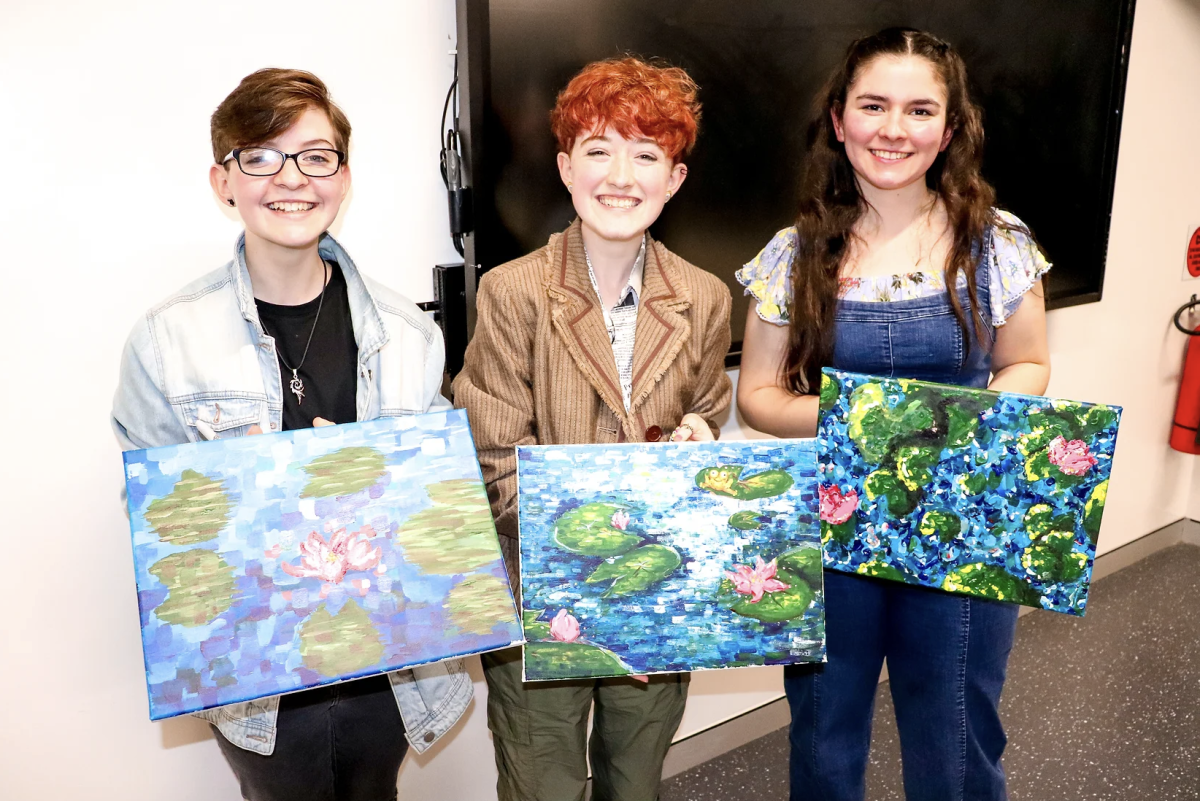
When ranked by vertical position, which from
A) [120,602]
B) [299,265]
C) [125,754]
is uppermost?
[299,265]

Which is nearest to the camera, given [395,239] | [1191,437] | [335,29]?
[335,29]

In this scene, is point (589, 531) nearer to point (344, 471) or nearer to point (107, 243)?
point (344, 471)

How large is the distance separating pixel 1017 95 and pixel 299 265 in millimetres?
2016

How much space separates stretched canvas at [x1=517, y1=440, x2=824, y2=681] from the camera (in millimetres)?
1312

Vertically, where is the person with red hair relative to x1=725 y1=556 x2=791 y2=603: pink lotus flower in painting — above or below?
above

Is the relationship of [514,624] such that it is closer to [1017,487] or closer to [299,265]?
[299,265]

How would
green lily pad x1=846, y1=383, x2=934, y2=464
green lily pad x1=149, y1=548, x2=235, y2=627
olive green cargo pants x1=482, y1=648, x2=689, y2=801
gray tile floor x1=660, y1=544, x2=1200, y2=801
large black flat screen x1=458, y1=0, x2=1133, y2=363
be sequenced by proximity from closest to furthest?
green lily pad x1=149, y1=548, x2=235, y2=627 < green lily pad x1=846, y1=383, x2=934, y2=464 < olive green cargo pants x1=482, y1=648, x2=689, y2=801 < large black flat screen x1=458, y1=0, x2=1133, y2=363 < gray tile floor x1=660, y1=544, x2=1200, y2=801

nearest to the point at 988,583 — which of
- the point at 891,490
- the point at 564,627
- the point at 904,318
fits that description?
the point at 891,490

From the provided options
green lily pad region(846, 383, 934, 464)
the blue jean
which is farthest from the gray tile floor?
green lily pad region(846, 383, 934, 464)

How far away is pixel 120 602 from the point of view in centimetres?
166

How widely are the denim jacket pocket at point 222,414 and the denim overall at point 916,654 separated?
0.93 meters

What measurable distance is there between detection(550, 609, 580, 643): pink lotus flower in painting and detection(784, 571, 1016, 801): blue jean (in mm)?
480

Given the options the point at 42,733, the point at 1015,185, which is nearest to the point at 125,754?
the point at 42,733

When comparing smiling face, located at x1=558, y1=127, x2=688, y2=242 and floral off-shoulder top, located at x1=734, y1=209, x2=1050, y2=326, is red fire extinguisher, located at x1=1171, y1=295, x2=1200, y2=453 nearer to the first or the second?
floral off-shoulder top, located at x1=734, y1=209, x2=1050, y2=326
